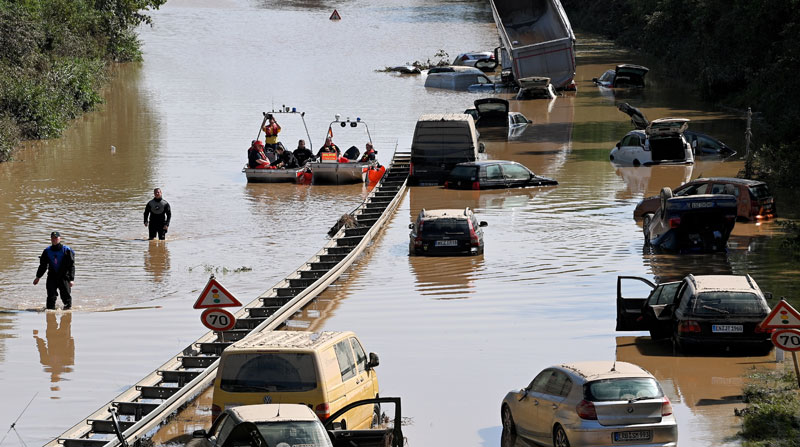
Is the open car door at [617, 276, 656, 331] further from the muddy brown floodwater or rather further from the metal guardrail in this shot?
the metal guardrail

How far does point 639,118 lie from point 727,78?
1646 cm

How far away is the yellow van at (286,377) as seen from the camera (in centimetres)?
1411

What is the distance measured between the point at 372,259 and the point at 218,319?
12.7 meters

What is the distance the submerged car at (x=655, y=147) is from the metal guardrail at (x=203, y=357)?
12.6 m

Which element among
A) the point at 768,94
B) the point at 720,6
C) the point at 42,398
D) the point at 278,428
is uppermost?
the point at 720,6

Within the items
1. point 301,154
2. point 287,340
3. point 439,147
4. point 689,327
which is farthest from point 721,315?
point 301,154

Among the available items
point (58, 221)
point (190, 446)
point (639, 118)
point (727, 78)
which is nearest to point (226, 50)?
point (727, 78)

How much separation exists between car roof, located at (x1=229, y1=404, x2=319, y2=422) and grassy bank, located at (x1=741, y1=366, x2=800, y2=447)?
592 centimetres

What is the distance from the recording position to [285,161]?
4500cm

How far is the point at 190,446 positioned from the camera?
13.8 m

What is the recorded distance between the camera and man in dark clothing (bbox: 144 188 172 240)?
3250 centimetres

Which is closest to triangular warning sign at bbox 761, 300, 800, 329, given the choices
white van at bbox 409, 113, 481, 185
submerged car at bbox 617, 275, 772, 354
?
submerged car at bbox 617, 275, 772, 354

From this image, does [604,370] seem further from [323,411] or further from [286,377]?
[286,377]

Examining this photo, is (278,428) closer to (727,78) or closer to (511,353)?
(511,353)
